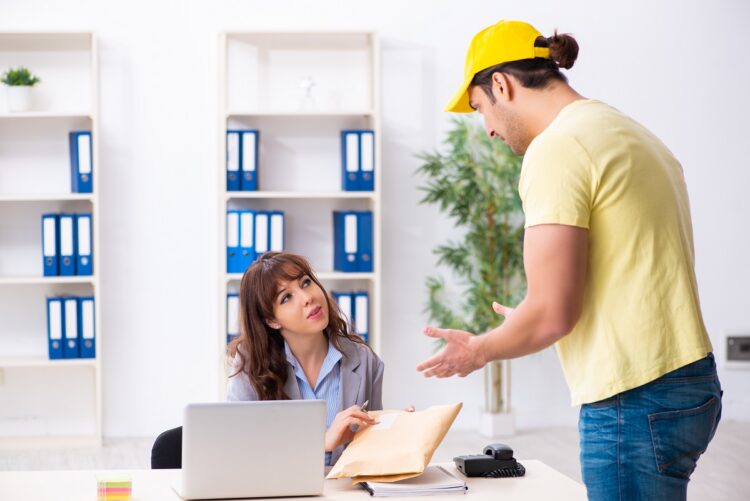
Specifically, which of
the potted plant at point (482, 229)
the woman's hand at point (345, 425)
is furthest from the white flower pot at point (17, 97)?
the woman's hand at point (345, 425)

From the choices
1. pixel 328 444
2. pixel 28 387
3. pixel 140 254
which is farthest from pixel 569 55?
pixel 28 387

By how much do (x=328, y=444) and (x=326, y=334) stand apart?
444 mm

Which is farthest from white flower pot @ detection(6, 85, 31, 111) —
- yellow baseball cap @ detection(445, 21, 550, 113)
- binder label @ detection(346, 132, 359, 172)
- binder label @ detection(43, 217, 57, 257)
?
yellow baseball cap @ detection(445, 21, 550, 113)

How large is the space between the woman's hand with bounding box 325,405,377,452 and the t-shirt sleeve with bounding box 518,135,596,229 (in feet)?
2.37

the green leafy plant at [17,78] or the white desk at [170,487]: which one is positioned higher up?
the green leafy plant at [17,78]

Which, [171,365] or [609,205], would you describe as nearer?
[609,205]

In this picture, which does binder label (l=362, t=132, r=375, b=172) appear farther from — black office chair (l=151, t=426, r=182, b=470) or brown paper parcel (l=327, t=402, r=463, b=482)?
brown paper parcel (l=327, t=402, r=463, b=482)

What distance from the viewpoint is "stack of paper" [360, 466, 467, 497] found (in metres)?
1.89

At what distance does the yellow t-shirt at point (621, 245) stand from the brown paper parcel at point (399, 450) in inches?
18.0

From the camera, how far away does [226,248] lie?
4.65 metres

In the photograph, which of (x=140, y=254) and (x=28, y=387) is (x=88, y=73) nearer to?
(x=140, y=254)

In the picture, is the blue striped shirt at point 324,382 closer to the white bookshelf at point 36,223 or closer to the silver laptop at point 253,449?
the silver laptop at point 253,449

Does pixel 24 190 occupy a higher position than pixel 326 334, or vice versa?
pixel 24 190

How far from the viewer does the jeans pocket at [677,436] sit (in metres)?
1.51
